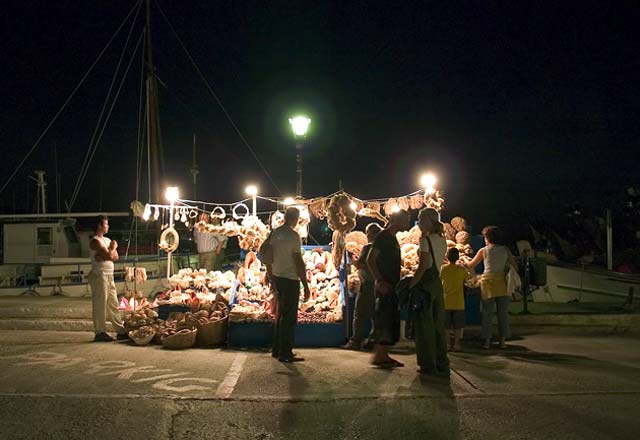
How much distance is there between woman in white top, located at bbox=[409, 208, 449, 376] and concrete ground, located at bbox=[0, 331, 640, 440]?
0.83ft

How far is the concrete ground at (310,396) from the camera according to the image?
14.3 feet

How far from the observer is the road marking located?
525 cm

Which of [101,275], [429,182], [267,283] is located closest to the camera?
[101,275]

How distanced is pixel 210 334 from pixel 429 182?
493 centimetres

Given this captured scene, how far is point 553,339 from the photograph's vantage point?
8.74 meters

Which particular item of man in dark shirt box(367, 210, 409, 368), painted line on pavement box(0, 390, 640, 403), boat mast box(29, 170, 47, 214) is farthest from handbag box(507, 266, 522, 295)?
boat mast box(29, 170, 47, 214)

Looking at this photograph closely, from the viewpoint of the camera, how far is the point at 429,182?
10.1 m

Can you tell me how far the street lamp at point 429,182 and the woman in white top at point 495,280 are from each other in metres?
2.31

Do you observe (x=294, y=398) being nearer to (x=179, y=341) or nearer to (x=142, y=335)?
(x=179, y=341)

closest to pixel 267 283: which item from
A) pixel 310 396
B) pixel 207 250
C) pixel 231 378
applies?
pixel 231 378

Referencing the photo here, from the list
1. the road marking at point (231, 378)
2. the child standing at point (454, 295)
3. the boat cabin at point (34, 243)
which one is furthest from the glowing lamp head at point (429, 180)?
the boat cabin at point (34, 243)


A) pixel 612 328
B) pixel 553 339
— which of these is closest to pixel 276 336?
pixel 553 339

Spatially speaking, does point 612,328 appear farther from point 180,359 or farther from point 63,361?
point 63,361

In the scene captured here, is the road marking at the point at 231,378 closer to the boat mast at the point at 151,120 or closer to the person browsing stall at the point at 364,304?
the person browsing stall at the point at 364,304
